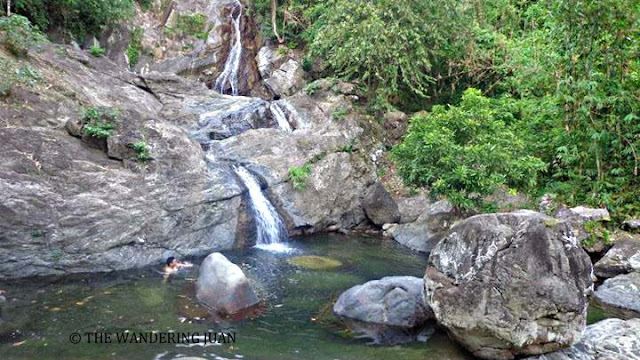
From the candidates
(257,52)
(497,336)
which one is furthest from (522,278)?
(257,52)

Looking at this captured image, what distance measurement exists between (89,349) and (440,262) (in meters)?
4.99

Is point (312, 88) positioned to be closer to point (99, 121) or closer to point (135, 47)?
point (135, 47)

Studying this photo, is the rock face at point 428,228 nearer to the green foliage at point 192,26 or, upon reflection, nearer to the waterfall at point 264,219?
the waterfall at point 264,219

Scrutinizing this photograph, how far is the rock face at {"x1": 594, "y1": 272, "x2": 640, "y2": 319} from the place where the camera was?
9.06 m

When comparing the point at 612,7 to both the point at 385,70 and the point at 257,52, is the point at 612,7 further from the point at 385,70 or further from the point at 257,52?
the point at 257,52

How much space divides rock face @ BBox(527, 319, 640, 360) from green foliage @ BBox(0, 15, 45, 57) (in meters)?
13.2

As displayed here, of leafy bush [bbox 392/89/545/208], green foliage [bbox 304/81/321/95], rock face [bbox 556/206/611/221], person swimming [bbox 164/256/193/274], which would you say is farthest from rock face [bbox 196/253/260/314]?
green foliage [bbox 304/81/321/95]

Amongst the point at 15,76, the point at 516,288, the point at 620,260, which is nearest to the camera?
the point at 516,288

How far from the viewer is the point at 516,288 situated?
621cm

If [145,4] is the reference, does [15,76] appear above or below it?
below

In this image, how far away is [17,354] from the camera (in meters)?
6.02

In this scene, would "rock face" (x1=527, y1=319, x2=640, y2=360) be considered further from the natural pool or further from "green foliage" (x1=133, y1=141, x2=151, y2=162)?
"green foliage" (x1=133, y1=141, x2=151, y2=162)

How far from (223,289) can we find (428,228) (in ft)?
25.0

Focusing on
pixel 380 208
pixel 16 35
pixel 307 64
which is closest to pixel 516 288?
pixel 380 208
